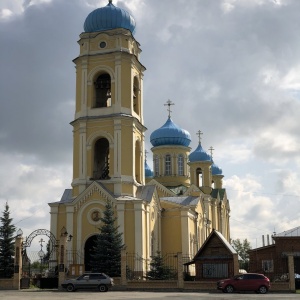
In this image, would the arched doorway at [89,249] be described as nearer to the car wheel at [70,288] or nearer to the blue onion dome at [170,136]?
the car wheel at [70,288]

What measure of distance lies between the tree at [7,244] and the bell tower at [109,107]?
20.1 feet

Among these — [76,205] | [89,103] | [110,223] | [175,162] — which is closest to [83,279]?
[110,223]

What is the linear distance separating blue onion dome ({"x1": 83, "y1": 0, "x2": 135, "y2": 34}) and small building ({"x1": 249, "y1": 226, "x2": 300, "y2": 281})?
1567cm

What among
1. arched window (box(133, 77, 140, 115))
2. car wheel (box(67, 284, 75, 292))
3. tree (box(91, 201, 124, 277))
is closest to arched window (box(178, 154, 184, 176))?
arched window (box(133, 77, 140, 115))

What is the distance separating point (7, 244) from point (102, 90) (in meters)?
11.2

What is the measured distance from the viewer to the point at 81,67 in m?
33.9

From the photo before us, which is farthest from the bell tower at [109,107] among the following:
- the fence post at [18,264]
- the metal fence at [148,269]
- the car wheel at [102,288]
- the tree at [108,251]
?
the car wheel at [102,288]

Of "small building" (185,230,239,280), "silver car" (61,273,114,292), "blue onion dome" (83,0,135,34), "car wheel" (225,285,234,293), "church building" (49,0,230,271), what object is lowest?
"car wheel" (225,285,234,293)

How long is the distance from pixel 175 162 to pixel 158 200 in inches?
461

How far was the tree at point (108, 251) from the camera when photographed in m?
28.3

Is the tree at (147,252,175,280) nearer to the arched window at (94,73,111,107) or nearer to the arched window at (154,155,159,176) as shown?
the arched window at (94,73,111,107)

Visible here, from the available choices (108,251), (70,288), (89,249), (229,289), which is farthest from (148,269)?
(229,289)

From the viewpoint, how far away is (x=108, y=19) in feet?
112

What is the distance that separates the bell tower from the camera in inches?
1270
